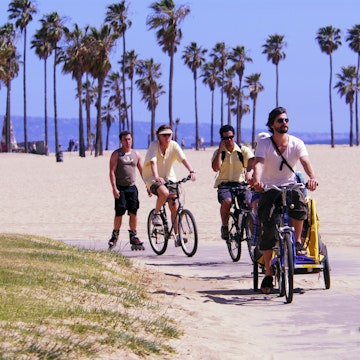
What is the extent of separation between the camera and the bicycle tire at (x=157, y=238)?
50.0ft

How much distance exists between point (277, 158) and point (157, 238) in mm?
5699

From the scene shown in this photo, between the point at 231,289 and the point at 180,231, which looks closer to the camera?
the point at 231,289

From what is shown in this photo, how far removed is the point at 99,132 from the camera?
87375 mm

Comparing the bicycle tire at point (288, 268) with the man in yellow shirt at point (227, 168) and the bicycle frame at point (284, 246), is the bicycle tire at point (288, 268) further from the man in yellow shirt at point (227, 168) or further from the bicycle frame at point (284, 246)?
the man in yellow shirt at point (227, 168)

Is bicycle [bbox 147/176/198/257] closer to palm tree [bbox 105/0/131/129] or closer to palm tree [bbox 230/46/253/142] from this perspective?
palm tree [bbox 105/0/131/129]

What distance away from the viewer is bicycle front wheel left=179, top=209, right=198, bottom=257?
1449cm

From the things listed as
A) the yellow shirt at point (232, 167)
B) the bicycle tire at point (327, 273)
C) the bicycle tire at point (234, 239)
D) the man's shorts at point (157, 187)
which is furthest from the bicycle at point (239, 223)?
the bicycle tire at point (327, 273)

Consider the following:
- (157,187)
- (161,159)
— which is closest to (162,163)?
(161,159)

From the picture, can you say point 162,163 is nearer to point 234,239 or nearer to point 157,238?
point 157,238

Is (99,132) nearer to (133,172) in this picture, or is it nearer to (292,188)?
(133,172)

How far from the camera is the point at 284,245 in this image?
32.1 feet

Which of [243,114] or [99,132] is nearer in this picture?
[99,132]

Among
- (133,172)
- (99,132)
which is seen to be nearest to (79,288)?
(133,172)

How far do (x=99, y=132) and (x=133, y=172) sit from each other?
2836 inches
